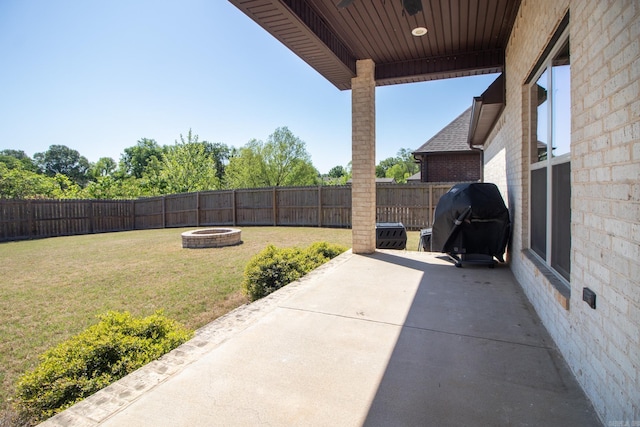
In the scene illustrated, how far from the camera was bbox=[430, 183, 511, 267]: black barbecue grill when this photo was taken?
4980 millimetres

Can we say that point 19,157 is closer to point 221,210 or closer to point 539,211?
point 221,210

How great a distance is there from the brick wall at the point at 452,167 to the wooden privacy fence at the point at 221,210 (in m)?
4.54

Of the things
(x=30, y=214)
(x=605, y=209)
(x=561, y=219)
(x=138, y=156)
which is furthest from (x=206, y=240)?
(x=138, y=156)

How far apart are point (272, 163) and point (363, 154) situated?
2724 cm

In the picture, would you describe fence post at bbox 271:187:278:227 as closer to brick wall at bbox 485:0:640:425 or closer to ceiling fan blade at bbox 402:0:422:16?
ceiling fan blade at bbox 402:0:422:16

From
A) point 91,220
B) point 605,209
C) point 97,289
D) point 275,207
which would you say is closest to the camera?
point 605,209

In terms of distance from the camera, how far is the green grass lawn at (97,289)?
3849mm

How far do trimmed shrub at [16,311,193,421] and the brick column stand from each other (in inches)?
168

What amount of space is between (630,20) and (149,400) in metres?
3.08

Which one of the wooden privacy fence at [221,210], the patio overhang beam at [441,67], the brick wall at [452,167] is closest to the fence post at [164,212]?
the wooden privacy fence at [221,210]

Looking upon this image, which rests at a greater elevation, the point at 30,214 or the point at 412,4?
the point at 412,4

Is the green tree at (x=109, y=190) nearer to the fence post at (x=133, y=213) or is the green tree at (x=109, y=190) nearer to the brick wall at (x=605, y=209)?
the fence post at (x=133, y=213)

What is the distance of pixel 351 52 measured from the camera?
598cm

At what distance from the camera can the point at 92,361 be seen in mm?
2430
